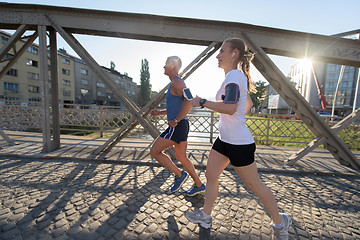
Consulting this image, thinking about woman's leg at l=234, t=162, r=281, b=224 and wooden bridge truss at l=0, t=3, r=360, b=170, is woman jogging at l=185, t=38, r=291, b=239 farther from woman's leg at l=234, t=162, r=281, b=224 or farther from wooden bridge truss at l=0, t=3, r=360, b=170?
wooden bridge truss at l=0, t=3, r=360, b=170

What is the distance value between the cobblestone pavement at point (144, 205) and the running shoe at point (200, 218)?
7cm

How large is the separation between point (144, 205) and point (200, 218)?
0.89 meters

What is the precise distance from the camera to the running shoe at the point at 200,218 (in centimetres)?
189

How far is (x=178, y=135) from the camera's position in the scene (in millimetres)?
2619

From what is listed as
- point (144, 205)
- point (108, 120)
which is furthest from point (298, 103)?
point (108, 120)

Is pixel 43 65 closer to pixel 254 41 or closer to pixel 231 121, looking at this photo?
pixel 231 121

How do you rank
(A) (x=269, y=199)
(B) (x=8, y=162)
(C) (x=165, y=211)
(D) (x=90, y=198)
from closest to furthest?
(A) (x=269, y=199) → (C) (x=165, y=211) → (D) (x=90, y=198) → (B) (x=8, y=162)

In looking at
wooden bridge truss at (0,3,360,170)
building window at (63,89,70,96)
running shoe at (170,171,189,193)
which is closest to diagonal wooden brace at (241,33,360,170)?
wooden bridge truss at (0,3,360,170)

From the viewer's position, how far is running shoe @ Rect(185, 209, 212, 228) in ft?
6.21

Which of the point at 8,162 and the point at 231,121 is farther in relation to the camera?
the point at 8,162

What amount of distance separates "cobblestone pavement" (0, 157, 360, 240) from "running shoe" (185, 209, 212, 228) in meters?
0.07

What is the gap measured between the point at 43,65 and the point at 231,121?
5213mm

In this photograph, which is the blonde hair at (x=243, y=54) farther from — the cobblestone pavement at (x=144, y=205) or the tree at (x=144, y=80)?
the tree at (x=144, y=80)

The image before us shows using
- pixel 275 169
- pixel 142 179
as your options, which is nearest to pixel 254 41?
pixel 275 169
